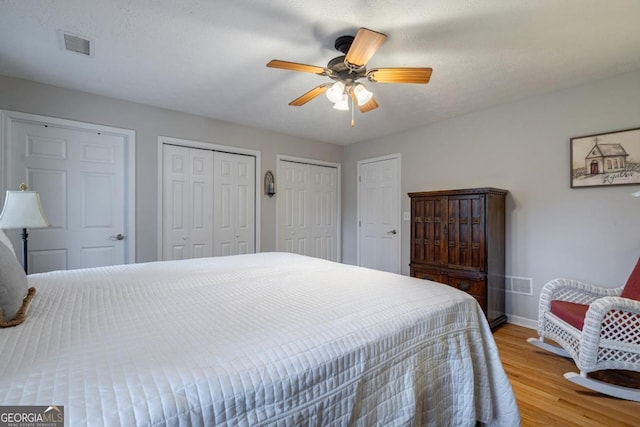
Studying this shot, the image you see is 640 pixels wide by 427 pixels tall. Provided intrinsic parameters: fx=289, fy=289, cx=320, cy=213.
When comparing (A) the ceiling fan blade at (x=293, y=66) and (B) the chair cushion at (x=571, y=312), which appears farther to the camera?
(B) the chair cushion at (x=571, y=312)

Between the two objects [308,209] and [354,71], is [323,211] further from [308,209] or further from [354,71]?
[354,71]

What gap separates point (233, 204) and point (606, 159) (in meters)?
3.90

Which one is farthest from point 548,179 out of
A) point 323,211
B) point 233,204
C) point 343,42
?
point 233,204

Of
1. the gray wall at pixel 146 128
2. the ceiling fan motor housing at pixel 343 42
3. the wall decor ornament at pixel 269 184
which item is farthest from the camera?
the wall decor ornament at pixel 269 184

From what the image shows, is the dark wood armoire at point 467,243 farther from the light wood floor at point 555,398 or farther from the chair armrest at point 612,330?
the chair armrest at point 612,330

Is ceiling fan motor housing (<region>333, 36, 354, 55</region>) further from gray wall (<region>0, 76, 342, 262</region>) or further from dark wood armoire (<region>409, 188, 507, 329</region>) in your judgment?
gray wall (<region>0, 76, 342, 262</region>)

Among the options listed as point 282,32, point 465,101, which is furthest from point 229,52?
point 465,101

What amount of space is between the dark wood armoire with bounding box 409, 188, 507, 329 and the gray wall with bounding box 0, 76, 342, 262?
209cm

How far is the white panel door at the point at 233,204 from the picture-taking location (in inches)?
147

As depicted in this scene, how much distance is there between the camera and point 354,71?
6.45 ft

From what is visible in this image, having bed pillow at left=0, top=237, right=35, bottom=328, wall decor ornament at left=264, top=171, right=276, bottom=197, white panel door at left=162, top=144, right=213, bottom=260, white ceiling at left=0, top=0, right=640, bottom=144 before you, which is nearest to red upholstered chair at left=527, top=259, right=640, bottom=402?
white ceiling at left=0, top=0, right=640, bottom=144

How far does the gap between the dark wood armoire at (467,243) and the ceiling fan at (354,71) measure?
1491 mm

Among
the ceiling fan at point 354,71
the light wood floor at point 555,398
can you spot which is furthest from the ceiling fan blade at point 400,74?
the light wood floor at point 555,398

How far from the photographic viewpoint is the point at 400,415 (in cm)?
100
